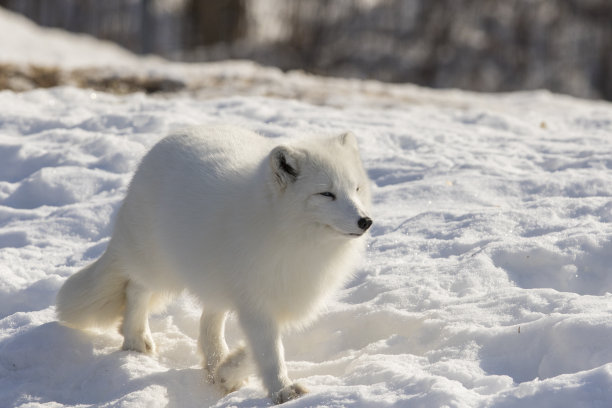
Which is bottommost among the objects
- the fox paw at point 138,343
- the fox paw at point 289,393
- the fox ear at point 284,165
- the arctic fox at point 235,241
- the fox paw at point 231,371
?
the fox paw at point 138,343

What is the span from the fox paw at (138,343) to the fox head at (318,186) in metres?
1.18

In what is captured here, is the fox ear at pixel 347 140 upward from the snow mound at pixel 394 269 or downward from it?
upward

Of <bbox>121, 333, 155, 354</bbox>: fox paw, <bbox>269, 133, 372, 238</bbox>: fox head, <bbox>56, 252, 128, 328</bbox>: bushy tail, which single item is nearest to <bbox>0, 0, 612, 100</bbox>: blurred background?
<bbox>56, 252, 128, 328</bbox>: bushy tail

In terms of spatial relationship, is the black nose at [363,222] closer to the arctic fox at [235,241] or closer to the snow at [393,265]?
the arctic fox at [235,241]

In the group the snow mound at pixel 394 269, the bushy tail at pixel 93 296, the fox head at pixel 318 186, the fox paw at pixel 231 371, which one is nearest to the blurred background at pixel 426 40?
the snow mound at pixel 394 269

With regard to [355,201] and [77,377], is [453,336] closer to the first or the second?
[355,201]

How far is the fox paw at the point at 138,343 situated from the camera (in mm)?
4051

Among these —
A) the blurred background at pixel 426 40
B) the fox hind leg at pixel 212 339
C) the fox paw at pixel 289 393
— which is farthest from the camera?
the blurred background at pixel 426 40

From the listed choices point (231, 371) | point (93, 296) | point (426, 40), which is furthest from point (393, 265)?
point (426, 40)

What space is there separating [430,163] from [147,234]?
116 inches

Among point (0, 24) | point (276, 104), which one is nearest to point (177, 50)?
point (0, 24)

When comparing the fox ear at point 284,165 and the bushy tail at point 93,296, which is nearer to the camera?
the fox ear at point 284,165

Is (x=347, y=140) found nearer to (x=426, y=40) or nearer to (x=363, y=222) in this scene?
(x=363, y=222)

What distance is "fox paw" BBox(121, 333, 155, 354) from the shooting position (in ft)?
13.3
